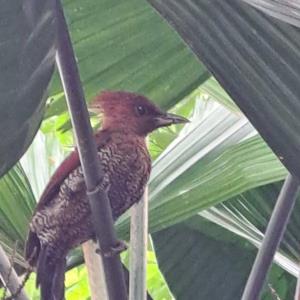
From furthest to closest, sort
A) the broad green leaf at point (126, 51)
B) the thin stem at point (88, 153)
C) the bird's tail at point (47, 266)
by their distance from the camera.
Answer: the bird's tail at point (47, 266), the broad green leaf at point (126, 51), the thin stem at point (88, 153)

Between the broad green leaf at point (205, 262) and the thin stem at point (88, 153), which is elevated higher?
the thin stem at point (88, 153)

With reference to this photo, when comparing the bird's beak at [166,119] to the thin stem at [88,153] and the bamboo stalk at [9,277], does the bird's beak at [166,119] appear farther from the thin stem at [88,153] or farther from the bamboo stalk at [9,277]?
the thin stem at [88,153]

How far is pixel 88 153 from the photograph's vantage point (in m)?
0.83

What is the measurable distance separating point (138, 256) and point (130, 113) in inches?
21.1

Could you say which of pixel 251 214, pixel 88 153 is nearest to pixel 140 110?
pixel 251 214

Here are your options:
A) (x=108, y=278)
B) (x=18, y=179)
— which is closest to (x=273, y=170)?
(x=18, y=179)

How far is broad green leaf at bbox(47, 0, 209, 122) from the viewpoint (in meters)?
1.31

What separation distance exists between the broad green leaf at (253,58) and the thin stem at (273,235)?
44cm

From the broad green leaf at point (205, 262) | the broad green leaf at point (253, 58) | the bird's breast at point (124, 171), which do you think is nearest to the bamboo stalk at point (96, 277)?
the bird's breast at point (124, 171)

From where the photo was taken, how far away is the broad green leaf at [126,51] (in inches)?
51.7

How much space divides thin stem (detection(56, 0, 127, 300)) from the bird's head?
2.17 ft

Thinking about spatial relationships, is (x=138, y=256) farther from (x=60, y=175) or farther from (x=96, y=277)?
(x=60, y=175)

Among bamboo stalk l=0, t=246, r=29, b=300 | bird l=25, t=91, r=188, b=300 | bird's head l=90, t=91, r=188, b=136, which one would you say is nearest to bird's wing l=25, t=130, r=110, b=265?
bird l=25, t=91, r=188, b=300

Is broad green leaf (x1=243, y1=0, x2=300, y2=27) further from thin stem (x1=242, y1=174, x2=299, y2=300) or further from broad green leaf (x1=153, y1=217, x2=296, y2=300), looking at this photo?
broad green leaf (x1=153, y1=217, x2=296, y2=300)
